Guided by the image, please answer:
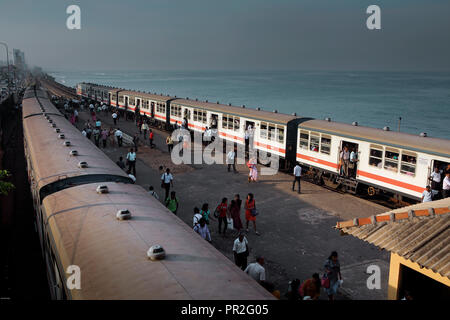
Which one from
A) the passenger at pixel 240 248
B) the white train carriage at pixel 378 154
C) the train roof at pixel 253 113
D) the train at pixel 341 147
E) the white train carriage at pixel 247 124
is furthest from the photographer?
the train roof at pixel 253 113

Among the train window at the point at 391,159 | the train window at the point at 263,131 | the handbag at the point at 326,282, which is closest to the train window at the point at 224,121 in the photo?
the train window at the point at 263,131

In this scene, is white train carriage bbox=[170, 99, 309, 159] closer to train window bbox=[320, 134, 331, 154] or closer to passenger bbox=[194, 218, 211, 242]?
train window bbox=[320, 134, 331, 154]

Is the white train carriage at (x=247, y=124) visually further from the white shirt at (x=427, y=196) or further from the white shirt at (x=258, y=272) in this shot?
the white shirt at (x=258, y=272)

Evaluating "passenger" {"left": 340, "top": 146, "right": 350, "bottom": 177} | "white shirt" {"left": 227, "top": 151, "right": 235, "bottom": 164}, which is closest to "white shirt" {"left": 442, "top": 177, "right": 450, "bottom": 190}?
"passenger" {"left": 340, "top": 146, "right": 350, "bottom": 177}

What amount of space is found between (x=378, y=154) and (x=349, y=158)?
145 centimetres

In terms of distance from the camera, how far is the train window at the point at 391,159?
14.8 m

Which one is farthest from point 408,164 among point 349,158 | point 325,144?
point 325,144

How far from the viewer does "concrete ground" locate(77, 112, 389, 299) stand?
10.1 meters

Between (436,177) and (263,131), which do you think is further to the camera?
(263,131)

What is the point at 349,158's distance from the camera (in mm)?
16781

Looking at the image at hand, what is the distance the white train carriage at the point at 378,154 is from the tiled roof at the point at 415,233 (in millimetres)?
7814

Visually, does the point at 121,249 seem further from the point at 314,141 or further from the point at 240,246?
the point at 314,141

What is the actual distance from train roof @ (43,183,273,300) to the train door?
11058 millimetres
